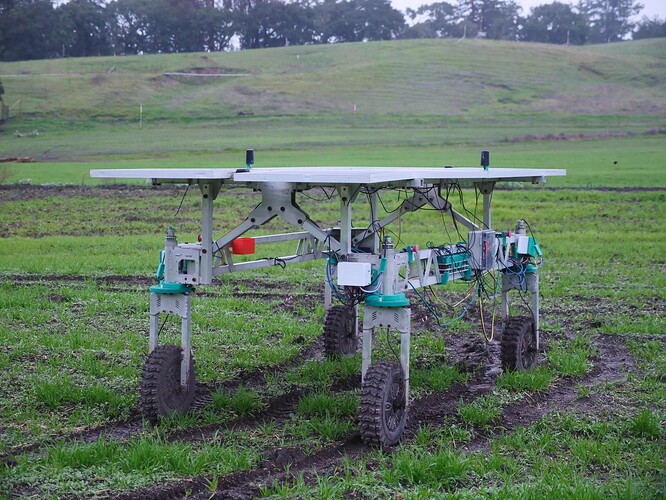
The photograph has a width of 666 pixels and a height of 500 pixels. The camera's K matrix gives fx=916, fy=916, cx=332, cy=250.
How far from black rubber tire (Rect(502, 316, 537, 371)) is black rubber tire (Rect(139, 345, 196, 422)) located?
338 cm

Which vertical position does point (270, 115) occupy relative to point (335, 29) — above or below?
below

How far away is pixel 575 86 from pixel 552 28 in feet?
172

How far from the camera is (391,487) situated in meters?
6.31

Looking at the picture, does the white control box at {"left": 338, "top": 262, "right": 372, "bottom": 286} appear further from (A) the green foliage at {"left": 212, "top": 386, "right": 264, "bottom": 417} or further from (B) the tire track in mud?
(A) the green foliage at {"left": 212, "top": 386, "right": 264, "bottom": 417}

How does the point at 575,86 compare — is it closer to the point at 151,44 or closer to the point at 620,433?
the point at 151,44

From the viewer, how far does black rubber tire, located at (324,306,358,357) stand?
10.3m

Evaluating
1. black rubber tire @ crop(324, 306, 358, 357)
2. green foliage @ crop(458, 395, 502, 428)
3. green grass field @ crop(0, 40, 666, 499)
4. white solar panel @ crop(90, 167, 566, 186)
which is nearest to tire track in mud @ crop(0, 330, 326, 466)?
green grass field @ crop(0, 40, 666, 499)

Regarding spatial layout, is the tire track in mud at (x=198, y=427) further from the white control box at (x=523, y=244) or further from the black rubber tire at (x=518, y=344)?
the white control box at (x=523, y=244)

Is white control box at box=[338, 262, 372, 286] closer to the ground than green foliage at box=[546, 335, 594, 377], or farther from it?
farther from it

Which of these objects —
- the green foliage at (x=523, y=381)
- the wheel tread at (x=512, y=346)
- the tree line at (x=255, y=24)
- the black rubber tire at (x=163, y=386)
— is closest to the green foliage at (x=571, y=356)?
the green foliage at (x=523, y=381)

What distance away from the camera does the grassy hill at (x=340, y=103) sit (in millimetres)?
49250

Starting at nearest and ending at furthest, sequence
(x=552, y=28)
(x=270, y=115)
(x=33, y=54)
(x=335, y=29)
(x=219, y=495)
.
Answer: (x=219, y=495) < (x=270, y=115) < (x=33, y=54) < (x=335, y=29) < (x=552, y=28)

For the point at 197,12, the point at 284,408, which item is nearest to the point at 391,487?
the point at 284,408

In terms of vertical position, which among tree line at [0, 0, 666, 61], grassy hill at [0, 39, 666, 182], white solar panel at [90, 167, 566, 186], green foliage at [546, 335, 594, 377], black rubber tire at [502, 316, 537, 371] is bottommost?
green foliage at [546, 335, 594, 377]
